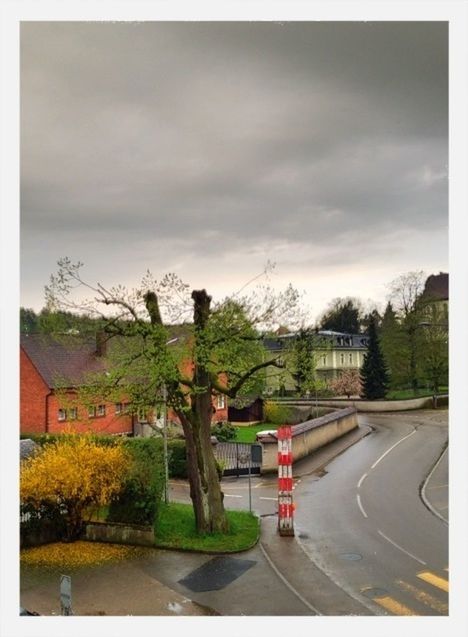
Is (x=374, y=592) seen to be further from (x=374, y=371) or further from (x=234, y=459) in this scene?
(x=374, y=371)

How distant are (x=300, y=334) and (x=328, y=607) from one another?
17.0ft

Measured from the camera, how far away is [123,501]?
11.8 m

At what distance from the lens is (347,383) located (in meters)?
40.2

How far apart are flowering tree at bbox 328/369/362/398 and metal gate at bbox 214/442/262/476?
18104 millimetres

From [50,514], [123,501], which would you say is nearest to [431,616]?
[123,501]

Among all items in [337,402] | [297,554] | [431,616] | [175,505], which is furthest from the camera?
[337,402]

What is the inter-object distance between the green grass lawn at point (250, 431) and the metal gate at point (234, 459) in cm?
285

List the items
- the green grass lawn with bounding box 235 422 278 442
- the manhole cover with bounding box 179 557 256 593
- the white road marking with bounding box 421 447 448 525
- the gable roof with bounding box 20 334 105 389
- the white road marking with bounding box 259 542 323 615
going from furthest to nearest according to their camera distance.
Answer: the green grass lawn with bounding box 235 422 278 442 → the gable roof with bounding box 20 334 105 389 → the white road marking with bounding box 421 447 448 525 → the manhole cover with bounding box 179 557 256 593 → the white road marking with bounding box 259 542 323 615

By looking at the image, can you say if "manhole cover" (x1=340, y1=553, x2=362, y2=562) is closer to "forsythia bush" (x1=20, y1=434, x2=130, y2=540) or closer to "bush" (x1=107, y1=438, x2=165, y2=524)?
"bush" (x1=107, y1=438, x2=165, y2=524)

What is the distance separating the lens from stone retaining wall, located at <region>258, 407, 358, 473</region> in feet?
64.3

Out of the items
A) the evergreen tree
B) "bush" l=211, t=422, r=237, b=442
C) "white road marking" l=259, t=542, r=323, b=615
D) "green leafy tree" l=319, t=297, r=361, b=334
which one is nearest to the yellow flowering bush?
"white road marking" l=259, t=542, r=323, b=615

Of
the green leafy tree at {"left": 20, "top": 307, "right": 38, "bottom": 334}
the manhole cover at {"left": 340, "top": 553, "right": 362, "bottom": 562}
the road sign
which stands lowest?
the manhole cover at {"left": 340, "top": 553, "right": 362, "bottom": 562}

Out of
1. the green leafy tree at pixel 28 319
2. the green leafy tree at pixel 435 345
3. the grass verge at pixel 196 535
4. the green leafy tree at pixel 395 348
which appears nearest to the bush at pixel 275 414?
the green leafy tree at pixel 395 348
